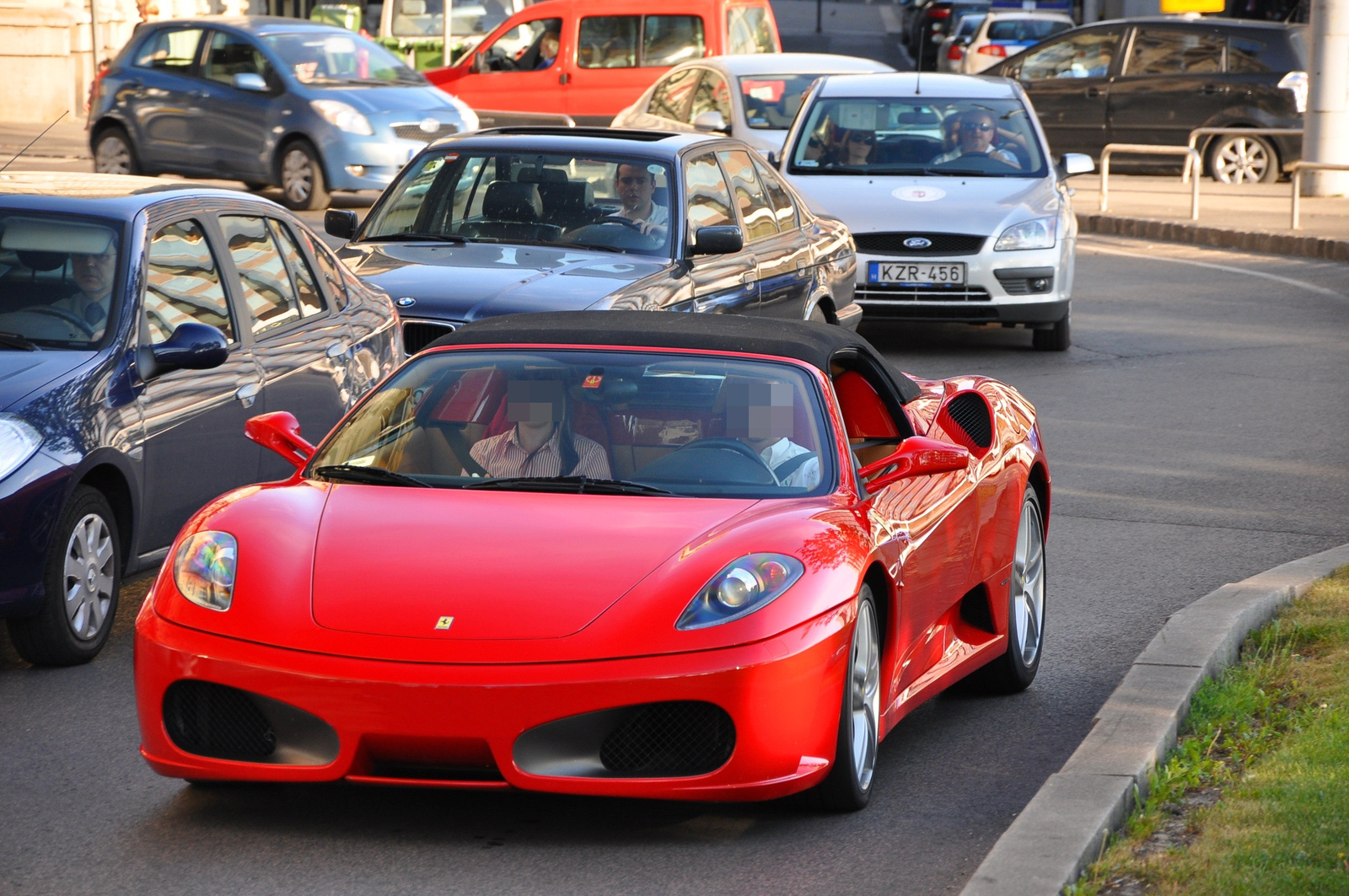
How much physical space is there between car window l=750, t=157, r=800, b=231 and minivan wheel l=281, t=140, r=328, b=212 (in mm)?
9408

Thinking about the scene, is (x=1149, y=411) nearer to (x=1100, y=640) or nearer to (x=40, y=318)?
(x=1100, y=640)

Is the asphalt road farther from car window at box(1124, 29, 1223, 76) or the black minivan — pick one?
car window at box(1124, 29, 1223, 76)

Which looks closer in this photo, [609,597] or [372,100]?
[609,597]

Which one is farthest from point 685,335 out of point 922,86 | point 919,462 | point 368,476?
point 922,86

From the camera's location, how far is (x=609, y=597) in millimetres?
4656

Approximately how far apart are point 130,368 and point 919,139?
9.12 meters

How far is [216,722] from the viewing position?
4805mm

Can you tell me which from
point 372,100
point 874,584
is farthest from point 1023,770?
point 372,100

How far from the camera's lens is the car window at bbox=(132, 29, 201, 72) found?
2155cm

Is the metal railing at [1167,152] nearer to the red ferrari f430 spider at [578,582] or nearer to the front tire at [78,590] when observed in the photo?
the front tire at [78,590]

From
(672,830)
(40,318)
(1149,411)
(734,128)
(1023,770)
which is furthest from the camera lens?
(734,128)

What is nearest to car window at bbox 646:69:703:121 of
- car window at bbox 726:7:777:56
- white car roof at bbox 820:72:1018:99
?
car window at bbox 726:7:777:56

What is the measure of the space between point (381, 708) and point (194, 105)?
17.7m

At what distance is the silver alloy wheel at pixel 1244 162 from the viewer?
27.1 meters
